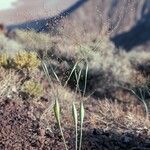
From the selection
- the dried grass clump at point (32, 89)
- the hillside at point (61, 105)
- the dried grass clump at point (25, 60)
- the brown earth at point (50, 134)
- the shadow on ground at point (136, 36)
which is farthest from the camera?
the shadow on ground at point (136, 36)

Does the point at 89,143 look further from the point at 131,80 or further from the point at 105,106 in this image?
the point at 131,80

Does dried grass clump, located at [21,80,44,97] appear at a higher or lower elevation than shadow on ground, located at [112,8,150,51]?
lower

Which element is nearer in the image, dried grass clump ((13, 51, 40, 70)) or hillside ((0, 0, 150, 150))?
hillside ((0, 0, 150, 150))

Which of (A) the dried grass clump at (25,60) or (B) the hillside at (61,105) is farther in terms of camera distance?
(A) the dried grass clump at (25,60)

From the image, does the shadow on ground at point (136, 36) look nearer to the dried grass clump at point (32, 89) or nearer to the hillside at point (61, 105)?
the hillside at point (61, 105)

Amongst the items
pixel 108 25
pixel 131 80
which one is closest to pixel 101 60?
pixel 131 80

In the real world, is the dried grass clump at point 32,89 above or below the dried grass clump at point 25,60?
below

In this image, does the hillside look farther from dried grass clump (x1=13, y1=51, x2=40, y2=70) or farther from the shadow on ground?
the shadow on ground

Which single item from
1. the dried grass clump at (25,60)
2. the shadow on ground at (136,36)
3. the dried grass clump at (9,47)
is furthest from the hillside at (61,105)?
the shadow on ground at (136,36)

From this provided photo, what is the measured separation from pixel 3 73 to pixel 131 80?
6163mm

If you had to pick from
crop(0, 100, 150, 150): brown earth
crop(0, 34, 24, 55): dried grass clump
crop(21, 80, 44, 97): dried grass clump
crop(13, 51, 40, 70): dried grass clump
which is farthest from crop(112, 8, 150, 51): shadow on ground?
crop(0, 100, 150, 150): brown earth

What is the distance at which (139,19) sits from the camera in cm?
3975

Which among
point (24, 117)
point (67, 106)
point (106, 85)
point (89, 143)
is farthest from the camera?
Answer: point (106, 85)

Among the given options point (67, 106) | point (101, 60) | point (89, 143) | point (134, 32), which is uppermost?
point (134, 32)
